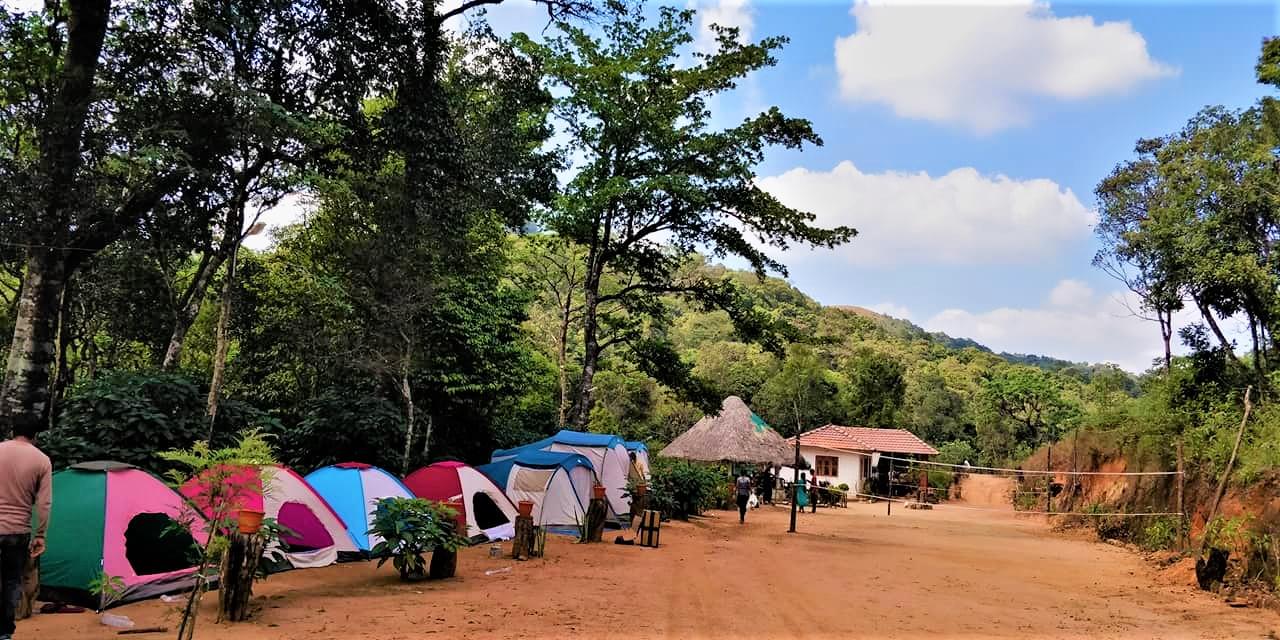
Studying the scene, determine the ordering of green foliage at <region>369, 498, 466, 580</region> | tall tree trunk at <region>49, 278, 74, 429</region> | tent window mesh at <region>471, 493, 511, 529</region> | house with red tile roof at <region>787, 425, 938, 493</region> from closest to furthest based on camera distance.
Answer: green foliage at <region>369, 498, 466, 580</region> < tent window mesh at <region>471, 493, 511, 529</region> < tall tree trunk at <region>49, 278, 74, 429</region> < house with red tile roof at <region>787, 425, 938, 493</region>

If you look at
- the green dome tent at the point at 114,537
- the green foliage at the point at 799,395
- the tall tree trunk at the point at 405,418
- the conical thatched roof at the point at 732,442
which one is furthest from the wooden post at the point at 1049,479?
the green dome tent at the point at 114,537

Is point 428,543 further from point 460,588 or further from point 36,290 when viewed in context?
point 36,290

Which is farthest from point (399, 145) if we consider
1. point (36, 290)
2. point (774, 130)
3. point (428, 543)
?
point (774, 130)

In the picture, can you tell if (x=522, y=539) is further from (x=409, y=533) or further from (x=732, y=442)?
(x=732, y=442)

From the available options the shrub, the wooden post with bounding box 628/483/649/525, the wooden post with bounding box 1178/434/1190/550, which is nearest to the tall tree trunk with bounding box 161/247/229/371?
the wooden post with bounding box 628/483/649/525

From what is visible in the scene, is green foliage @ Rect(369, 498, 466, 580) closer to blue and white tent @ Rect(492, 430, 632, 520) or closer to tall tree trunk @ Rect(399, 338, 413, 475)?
tall tree trunk @ Rect(399, 338, 413, 475)

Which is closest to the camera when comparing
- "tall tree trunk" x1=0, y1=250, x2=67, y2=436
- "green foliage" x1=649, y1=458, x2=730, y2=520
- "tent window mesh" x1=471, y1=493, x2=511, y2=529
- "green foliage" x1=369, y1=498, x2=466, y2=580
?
"tall tree trunk" x1=0, y1=250, x2=67, y2=436

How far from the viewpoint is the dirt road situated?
20.3 ft

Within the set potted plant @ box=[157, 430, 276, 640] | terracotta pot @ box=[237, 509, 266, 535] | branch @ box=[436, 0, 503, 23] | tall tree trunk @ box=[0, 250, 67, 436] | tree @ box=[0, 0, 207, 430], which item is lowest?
terracotta pot @ box=[237, 509, 266, 535]

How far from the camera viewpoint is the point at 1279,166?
13383mm

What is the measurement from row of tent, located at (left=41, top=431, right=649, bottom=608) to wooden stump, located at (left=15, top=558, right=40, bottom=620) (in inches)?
11.0

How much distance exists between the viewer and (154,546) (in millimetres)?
6750

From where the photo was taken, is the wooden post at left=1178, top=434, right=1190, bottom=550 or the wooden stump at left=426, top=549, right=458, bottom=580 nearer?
the wooden stump at left=426, top=549, right=458, bottom=580

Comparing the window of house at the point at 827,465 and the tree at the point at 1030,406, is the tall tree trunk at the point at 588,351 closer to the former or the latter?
the window of house at the point at 827,465
